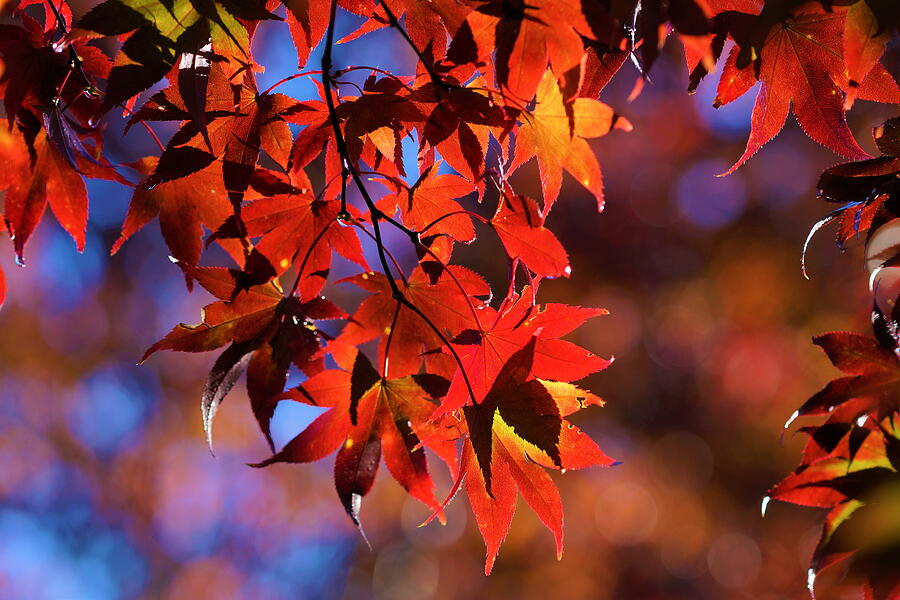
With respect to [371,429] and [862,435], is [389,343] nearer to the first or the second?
[371,429]

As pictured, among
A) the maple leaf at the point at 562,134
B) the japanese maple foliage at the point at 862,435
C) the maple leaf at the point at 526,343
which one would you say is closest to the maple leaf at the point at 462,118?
the maple leaf at the point at 562,134

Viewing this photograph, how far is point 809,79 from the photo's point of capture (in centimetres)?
78

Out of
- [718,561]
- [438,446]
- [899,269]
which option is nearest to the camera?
[899,269]

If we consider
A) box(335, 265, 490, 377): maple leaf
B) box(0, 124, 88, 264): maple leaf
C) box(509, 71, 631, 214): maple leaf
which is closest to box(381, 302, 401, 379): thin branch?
box(335, 265, 490, 377): maple leaf

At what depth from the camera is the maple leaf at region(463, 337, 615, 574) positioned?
70 centimetres

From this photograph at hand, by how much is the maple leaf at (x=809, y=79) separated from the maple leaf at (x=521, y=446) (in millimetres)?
378

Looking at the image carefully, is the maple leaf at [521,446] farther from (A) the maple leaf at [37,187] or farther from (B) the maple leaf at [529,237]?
(A) the maple leaf at [37,187]

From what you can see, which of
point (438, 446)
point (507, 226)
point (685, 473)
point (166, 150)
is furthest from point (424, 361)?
point (685, 473)

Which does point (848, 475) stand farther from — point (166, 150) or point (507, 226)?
point (166, 150)

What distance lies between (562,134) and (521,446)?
340 millimetres

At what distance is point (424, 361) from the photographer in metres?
0.89

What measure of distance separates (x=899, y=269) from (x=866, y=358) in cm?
11

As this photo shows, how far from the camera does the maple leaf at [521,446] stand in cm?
70

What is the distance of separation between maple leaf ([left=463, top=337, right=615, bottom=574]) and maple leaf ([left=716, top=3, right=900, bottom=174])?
38 centimetres
